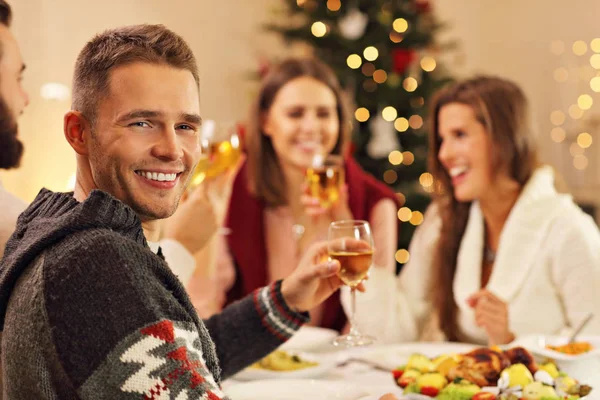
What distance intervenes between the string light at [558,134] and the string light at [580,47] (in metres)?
0.71

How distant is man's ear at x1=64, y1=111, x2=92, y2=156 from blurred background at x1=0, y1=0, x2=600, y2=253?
162cm

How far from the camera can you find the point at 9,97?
61.3 inches

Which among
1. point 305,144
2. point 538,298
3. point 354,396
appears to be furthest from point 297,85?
point 354,396

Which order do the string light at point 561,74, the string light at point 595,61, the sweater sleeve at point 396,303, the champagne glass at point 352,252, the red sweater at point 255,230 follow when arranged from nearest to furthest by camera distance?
1. the champagne glass at point 352,252
2. the sweater sleeve at point 396,303
3. the red sweater at point 255,230
4. the string light at point 595,61
5. the string light at point 561,74

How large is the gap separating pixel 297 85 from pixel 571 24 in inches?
179

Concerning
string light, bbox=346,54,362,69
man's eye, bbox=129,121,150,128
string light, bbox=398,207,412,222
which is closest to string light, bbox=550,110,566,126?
string light, bbox=398,207,412,222

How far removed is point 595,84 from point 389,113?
8.28ft

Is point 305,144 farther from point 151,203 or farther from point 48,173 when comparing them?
point 151,203

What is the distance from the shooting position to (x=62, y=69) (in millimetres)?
2271

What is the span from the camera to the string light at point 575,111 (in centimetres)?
656

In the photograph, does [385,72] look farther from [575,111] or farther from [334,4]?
[575,111]

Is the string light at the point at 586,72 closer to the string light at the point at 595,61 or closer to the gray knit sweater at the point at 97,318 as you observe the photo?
the string light at the point at 595,61

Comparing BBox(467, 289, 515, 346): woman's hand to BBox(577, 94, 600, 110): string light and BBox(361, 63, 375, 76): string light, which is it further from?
BBox(577, 94, 600, 110): string light

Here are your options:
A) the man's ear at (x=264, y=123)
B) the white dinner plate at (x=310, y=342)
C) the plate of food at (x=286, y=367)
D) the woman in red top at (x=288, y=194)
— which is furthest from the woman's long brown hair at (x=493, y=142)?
the plate of food at (x=286, y=367)
